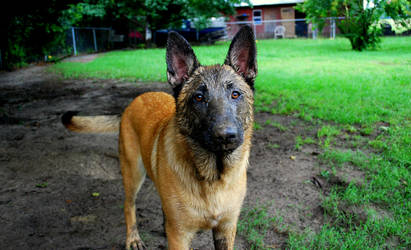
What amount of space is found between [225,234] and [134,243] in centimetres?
117

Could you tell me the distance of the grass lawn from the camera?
3.22m

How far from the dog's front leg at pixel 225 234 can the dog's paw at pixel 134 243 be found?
99 cm

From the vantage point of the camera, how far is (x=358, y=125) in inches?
235

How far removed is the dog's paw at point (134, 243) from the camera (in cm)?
334

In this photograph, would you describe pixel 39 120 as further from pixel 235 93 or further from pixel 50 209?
pixel 235 93

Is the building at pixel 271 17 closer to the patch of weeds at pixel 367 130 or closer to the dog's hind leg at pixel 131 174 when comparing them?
the patch of weeds at pixel 367 130

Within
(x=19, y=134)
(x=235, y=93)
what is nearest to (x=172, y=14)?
(x=19, y=134)

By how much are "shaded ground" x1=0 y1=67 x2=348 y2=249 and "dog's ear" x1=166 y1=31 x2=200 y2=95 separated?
5.65 feet

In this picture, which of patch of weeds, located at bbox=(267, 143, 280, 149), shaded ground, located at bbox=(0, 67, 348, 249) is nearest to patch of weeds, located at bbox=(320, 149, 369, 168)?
shaded ground, located at bbox=(0, 67, 348, 249)

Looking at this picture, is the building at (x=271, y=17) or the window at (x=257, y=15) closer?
the building at (x=271, y=17)

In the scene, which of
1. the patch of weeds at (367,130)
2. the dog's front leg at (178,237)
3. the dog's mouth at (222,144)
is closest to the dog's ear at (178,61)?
the dog's mouth at (222,144)

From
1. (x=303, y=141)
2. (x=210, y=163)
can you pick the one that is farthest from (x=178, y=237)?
(x=303, y=141)

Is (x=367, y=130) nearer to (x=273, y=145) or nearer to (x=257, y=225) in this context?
(x=273, y=145)

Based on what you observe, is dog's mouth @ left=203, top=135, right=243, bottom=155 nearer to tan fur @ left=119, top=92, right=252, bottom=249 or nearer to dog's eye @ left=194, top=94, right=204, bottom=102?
tan fur @ left=119, top=92, right=252, bottom=249
